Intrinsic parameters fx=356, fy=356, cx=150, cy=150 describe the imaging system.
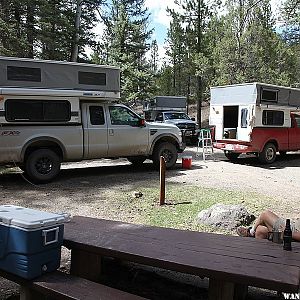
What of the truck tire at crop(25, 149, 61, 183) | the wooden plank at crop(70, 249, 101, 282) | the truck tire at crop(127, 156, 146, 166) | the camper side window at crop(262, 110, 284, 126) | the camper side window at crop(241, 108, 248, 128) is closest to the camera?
the wooden plank at crop(70, 249, 101, 282)

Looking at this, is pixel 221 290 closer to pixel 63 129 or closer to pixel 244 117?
pixel 63 129

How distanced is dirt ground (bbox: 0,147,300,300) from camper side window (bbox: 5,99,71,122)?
1.53 m

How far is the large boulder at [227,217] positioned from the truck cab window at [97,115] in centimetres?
451

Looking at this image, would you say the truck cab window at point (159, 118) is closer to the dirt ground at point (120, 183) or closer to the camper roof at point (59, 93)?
the dirt ground at point (120, 183)

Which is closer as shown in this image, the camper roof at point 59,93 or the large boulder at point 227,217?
the large boulder at point 227,217

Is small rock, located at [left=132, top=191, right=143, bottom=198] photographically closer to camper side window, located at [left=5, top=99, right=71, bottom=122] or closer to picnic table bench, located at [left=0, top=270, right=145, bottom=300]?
camper side window, located at [left=5, top=99, right=71, bottom=122]

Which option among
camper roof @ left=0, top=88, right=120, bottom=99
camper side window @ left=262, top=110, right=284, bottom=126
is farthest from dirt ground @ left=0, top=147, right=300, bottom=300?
camper roof @ left=0, top=88, right=120, bottom=99

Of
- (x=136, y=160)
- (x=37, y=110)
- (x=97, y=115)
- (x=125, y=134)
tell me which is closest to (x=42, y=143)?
(x=37, y=110)

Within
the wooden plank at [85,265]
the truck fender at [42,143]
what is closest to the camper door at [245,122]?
the truck fender at [42,143]

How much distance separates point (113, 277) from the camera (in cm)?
359

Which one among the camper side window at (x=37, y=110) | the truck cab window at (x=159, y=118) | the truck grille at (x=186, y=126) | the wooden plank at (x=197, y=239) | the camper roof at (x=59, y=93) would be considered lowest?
the wooden plank at (x=197, y=239)

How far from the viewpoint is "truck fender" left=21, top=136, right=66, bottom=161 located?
802 centimetres

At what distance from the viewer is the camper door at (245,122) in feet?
38.2

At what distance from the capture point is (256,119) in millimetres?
11680
